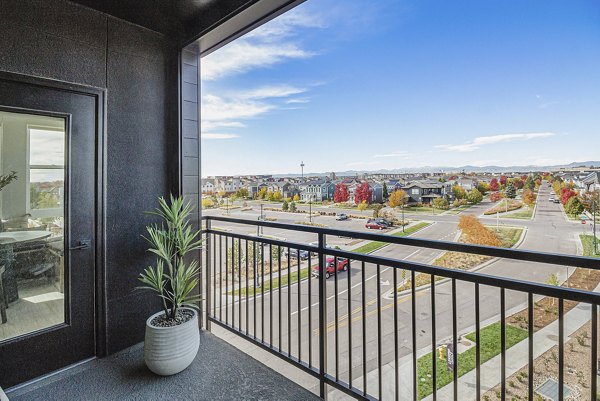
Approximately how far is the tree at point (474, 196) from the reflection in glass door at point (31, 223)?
108 inches

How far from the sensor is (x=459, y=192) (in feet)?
6.23

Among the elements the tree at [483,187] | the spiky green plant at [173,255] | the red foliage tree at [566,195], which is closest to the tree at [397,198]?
the tree at [483,187]

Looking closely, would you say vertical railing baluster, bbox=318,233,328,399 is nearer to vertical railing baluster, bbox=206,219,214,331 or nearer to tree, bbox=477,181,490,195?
tree, bbox=477,181,490,195

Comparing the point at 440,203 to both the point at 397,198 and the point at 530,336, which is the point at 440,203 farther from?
the point at 530,336

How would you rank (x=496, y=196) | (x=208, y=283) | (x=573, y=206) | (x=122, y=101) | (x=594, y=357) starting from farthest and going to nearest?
(x=208, y=283) < (x=122, y=101) < (x=496, y=196) < (x=573, y=206) < (x=594, y=357)

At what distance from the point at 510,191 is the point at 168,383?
2.44 metres

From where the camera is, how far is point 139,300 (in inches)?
102

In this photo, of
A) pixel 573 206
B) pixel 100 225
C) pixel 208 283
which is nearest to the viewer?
pixel 573 206

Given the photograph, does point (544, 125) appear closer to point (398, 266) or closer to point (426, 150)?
point (426, 150)

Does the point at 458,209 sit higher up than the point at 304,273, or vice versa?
the point at 458,209

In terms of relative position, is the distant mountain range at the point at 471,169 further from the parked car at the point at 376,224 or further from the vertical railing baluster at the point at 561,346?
the vertical railing baluster at the point at 561,346

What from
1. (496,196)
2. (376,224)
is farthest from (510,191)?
(376,224)

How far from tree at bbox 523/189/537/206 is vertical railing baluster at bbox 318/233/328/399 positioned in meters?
1.13

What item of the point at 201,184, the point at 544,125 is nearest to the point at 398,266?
the point at 544,125
